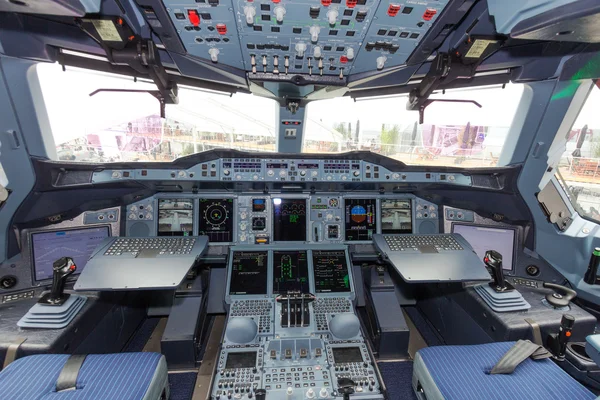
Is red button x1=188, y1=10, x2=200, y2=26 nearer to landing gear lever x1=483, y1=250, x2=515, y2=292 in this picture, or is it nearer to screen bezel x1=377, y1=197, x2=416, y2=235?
screen bezel x1=377, y1=197, x2=416, y2=235

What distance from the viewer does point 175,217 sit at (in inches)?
112

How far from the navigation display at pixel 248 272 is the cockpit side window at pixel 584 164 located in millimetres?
2848

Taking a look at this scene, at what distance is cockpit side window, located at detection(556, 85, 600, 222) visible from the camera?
2.50 metres

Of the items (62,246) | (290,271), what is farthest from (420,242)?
(62,246)

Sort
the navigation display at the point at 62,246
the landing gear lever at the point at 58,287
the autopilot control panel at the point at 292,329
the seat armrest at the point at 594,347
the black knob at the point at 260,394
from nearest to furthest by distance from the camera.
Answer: the seat armrest at the point at 594,347 < the black knob at the point at 260,394 < the autopilot control panel at the point at 292,329 < the landing gear lever at the point at 58,287 < the navigation display at the point at 62,246

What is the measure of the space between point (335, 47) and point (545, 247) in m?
2.62

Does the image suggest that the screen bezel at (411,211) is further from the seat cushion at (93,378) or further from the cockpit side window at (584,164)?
the seat cushion at (93,378)

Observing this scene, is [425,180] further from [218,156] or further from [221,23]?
[221,23]

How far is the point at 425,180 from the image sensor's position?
2.67 meters

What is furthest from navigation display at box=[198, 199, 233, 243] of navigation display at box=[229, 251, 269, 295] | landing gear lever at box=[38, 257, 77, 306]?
landing gear lever at box=[38, 257, 77, 306]

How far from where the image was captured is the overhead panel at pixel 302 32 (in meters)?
1.42

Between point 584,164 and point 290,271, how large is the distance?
2.79m

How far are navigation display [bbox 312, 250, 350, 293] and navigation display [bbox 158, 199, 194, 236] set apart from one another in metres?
1.24

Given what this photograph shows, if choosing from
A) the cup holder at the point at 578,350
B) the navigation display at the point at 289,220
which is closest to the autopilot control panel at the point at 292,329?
the navigation display at the point at 289,220
